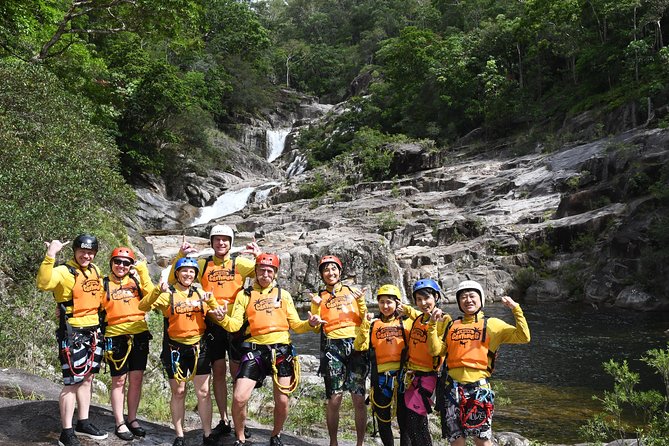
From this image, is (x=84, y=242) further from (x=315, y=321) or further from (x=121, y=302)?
(x=315, y=321)

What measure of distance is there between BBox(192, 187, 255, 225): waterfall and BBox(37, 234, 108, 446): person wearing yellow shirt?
95.0 feet

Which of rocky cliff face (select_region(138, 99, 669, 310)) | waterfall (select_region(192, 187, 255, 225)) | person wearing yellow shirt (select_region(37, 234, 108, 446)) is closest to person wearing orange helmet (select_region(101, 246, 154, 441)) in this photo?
person wearing yellow shirt (select_region(37, 234, 108, 446))

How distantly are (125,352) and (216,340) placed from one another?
83 centimetres

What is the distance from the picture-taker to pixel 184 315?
15.6 ft

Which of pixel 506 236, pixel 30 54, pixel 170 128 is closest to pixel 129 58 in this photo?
pixel 170 128

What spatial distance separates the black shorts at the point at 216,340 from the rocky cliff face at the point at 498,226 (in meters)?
16.2

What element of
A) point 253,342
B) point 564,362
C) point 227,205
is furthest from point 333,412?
point 227,205

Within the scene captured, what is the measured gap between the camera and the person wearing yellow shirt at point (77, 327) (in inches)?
179

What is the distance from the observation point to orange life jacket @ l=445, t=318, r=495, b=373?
435 cm

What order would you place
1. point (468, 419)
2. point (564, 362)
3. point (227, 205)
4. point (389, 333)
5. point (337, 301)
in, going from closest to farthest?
point (468, 419) < point (389, 333) < point (337, 301) < point (564, 362) < point (227, 205)

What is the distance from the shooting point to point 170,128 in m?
35.7

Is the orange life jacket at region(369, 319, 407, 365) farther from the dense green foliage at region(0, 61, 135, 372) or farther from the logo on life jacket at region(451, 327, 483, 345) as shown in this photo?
the dense green foliage at region(0, 61, 135, 372)

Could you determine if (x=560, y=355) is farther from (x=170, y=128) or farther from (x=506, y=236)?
(x=170, y=128)

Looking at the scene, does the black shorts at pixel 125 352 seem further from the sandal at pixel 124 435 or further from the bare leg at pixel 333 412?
the bare leg at pixel 333 412
